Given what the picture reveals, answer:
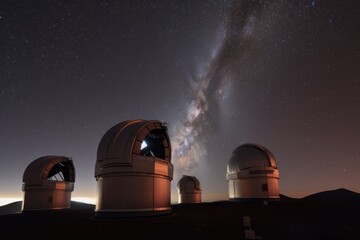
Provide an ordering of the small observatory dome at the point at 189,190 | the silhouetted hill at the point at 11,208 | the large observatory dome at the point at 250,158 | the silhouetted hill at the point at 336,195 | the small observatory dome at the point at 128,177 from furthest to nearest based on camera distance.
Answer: the silhouetted hill at the point at 11,208
the silhouetted hill at the point at 336,195
the small observatory dome at the point at 189,190
the large observatory dome at the point at 250,158
the small observatory dome at the point at 128,177

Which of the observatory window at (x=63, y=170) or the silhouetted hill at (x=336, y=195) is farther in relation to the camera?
the silhouetted hill at (x=336, y=195)

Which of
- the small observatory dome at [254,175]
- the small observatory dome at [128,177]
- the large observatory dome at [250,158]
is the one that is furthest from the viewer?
the large observatory dome at [250,158]

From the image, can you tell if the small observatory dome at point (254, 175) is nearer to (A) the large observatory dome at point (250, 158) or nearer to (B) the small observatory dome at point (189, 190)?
(A) the large observatory dome at point (250, 158)

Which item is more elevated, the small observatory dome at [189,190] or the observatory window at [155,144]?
the observatory window at [155,144]

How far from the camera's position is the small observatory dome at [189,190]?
3487 centimetres

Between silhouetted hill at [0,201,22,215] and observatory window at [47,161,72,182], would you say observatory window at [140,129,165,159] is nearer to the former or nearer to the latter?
observatory window at [47,161,72,182]

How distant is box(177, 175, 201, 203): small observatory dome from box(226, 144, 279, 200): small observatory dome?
1279cm

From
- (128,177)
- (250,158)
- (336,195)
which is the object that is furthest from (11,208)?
(336,195)

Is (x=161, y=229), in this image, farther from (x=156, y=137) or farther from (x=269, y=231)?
(x=156, y=137)

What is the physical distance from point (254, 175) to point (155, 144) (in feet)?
32.9

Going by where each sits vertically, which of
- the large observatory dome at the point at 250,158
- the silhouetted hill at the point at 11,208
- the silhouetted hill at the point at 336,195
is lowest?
the silhouetted hill at the point at 11,208

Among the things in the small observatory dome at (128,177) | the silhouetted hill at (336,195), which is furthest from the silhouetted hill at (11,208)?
the silhouetted hill at (336,195)

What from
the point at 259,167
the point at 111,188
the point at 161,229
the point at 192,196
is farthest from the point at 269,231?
the point at 192,196

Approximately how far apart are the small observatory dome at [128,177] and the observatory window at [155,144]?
2.19 meters
